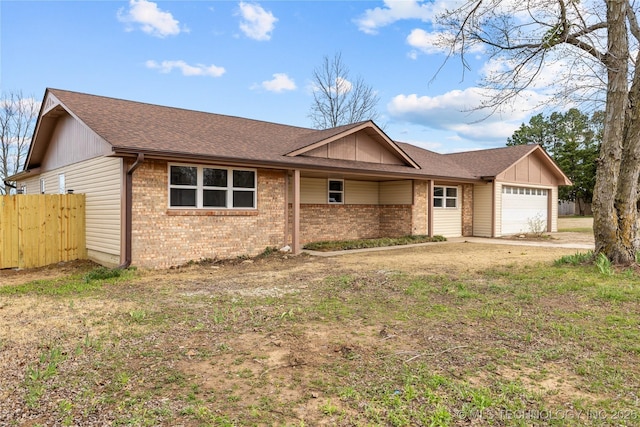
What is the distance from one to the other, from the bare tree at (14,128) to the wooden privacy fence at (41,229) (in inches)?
1014

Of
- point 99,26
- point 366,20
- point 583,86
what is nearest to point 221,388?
point 583,86

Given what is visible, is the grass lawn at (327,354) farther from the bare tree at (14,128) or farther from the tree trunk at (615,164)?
the bare tree at (14,128)

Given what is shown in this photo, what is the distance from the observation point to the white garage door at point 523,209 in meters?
19.9

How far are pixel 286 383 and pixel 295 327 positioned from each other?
1561 millimetres

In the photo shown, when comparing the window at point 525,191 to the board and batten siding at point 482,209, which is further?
the window at point 525,191

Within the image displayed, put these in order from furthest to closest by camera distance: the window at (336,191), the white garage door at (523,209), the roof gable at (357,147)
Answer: the white garage door at (523,209) → the window at (336,191) → the roof gable at (357,147)

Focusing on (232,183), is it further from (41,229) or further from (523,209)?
(523,209)

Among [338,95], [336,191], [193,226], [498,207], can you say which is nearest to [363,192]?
[336,191]

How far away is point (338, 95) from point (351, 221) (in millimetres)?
21606

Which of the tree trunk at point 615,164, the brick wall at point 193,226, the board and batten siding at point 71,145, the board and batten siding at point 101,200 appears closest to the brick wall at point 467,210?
the tree trunk at point 615,164

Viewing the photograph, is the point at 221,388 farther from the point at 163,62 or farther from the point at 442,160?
the point at 163,62

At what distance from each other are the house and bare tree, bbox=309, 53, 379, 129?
17.2 m

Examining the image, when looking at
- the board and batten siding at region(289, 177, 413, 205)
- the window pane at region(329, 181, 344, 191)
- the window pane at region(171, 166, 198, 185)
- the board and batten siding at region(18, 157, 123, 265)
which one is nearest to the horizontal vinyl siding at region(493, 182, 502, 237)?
the board and batten siding at region(289, 177, 413, 205)

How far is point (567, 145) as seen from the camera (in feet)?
147
